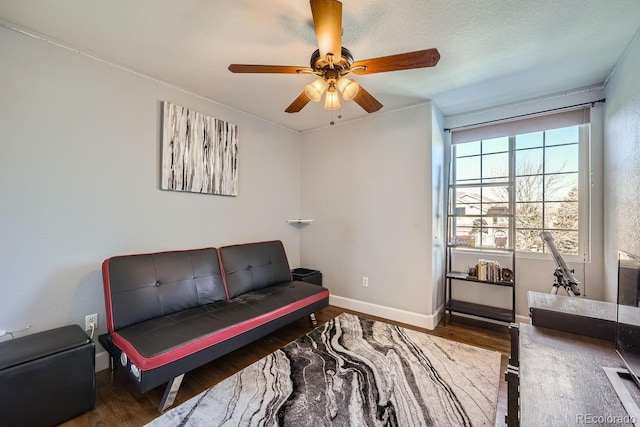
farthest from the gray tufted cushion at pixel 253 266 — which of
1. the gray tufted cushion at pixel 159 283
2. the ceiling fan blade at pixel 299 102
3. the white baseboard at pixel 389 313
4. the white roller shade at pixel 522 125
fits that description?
the white roller shade at pixel 522 125

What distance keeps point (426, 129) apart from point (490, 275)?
5.62 ft

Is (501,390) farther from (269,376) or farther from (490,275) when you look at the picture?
(269,376)

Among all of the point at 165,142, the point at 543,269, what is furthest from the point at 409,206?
the point at 165,142

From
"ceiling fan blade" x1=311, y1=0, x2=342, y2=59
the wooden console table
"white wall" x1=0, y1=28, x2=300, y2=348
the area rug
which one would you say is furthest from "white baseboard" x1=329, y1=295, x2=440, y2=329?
"ceiling fan blade" x1=311, y1=0, x2=342, y2=59

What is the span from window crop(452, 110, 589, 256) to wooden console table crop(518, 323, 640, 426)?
68.6 inches

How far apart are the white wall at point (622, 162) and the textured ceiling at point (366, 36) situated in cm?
19

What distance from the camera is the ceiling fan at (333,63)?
4.19ft

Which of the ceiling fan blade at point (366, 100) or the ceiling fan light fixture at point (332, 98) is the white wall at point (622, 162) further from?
the ceiling fan light fixture at point (332, 98)

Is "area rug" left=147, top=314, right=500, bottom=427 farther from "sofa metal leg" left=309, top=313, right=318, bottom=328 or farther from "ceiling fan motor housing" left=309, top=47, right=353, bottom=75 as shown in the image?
"ceiling fan motor housing" left=309, top=47, right=353, bottom=75

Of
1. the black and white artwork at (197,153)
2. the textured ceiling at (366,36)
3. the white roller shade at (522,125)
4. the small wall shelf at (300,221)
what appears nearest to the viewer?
the textured ceiling at (366,36)

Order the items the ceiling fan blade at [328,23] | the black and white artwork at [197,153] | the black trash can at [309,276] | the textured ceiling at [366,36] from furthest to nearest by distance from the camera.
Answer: the black trash can at [309,276], the black and white artwork at [197,153], the textured ceiling at [366,36], the ceiling fan blade at [328,23]

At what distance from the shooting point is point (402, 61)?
1522mm

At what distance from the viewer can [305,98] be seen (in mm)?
2025

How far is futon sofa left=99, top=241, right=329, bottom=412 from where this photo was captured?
1659 mm
